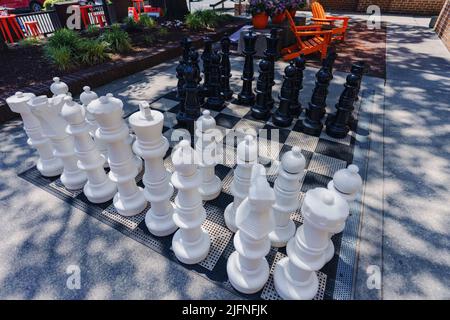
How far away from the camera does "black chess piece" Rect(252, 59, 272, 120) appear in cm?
285

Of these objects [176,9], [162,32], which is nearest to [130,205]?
[162,32]

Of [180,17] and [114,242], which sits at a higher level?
[180,17]

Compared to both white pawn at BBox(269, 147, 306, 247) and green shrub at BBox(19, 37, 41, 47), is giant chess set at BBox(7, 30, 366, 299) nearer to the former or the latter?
white pawn at BBox(269, 147, 306, 247)

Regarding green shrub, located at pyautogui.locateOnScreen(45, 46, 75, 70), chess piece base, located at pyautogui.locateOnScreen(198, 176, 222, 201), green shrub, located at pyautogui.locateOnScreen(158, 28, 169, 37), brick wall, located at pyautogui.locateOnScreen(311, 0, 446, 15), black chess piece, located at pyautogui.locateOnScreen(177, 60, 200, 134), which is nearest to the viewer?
chess piece base, located at pyautogui.locateOnScreen(198, 176, 222, 201)

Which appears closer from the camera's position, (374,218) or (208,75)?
(374,218)

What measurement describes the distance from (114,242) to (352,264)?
1625 millimetres

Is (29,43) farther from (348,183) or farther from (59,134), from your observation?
(348,183)

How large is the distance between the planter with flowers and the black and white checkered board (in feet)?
10.2

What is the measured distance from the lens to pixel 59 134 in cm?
196

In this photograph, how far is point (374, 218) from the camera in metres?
1.96

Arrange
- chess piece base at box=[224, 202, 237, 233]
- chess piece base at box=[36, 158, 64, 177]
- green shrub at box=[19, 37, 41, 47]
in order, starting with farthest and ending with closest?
green shrub at box=[19, 37, 41, 47] < chess piece base at box=[36, 158, 64, 177] < chess piece base at box=[224, 202, 237, 233]

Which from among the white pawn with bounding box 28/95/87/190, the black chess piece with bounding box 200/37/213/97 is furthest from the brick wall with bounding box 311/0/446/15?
the white pawn with bounding box 28/95/87/190

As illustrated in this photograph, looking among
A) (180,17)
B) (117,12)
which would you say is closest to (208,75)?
(180,17)
